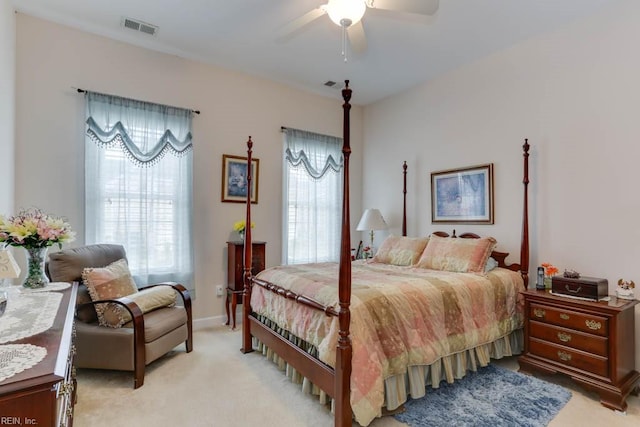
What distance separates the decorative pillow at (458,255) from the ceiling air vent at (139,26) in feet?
11.7

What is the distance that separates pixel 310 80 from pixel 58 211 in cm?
322

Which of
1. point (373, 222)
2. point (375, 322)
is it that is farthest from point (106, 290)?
point (373, 222)

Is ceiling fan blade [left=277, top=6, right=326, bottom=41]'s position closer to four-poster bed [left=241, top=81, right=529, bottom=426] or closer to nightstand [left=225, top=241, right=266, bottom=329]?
four-poster bed [left=241, top=81, right=529, bottom=426]

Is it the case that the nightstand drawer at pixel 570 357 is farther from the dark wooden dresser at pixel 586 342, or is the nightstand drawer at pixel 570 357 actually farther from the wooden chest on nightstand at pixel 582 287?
the wooden chest on nightstand at pixel 582 287

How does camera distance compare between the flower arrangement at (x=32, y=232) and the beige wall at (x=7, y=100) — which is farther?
the beige wall at (x=7, y=100)

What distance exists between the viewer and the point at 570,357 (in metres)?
2.51

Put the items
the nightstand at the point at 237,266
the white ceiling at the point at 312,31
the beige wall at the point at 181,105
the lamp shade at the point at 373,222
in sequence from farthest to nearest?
the lamp shade at the point at 373,222 < the nightstand at the point at 237,266 < the beige wall at the point at 181,105 < the white ceiling at the point at 312,31

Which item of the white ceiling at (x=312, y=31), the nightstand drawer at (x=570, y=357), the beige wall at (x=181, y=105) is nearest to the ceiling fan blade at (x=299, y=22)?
the white ceiling at (x=312, y=31)

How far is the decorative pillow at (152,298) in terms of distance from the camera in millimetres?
2725

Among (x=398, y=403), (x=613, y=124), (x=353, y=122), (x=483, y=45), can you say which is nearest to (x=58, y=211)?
(x=398, y=403)

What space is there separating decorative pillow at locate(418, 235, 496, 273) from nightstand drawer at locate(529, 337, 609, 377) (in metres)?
0.72

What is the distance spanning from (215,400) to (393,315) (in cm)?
141

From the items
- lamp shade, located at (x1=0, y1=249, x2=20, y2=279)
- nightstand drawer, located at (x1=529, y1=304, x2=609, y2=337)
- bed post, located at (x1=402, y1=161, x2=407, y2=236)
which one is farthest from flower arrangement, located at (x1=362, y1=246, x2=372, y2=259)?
lamp shade, located at (x1=0, y1=249, x2=20, y2=279)

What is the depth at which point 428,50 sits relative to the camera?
3545 mm
